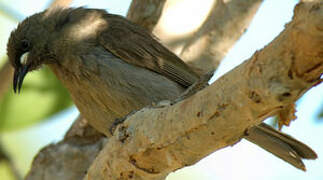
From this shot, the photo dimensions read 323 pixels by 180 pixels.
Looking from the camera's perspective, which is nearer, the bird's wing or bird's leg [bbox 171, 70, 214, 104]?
bird's leg [bbox 171, 70, 214, 104]

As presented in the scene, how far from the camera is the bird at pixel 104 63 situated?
4977mm

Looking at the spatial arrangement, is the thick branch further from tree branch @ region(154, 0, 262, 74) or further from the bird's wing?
tree branch @ region(154, 0, 262, 74)

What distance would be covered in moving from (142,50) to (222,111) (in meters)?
2.43

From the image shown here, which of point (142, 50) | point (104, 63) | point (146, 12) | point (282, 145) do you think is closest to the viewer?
point (282, 145)

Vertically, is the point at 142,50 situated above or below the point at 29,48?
above

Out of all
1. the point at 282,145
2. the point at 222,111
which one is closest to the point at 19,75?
the point at 282,145

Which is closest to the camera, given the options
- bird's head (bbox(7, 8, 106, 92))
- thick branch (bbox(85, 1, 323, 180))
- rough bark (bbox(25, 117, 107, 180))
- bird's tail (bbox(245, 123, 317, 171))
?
thick branch (bbox(85, 1, 323, 180))

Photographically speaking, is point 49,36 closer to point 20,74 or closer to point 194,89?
point 20,74

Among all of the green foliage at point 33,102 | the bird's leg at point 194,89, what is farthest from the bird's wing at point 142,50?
the bird's leg at point 194,89

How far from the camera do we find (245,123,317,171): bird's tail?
435 centimetres

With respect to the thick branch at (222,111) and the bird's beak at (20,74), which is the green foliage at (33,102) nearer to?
the bird's beak at (20,74)

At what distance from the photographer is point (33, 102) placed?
6.20m

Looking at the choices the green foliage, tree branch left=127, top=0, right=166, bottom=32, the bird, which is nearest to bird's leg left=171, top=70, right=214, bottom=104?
the bird

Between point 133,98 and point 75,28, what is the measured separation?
100 cm
